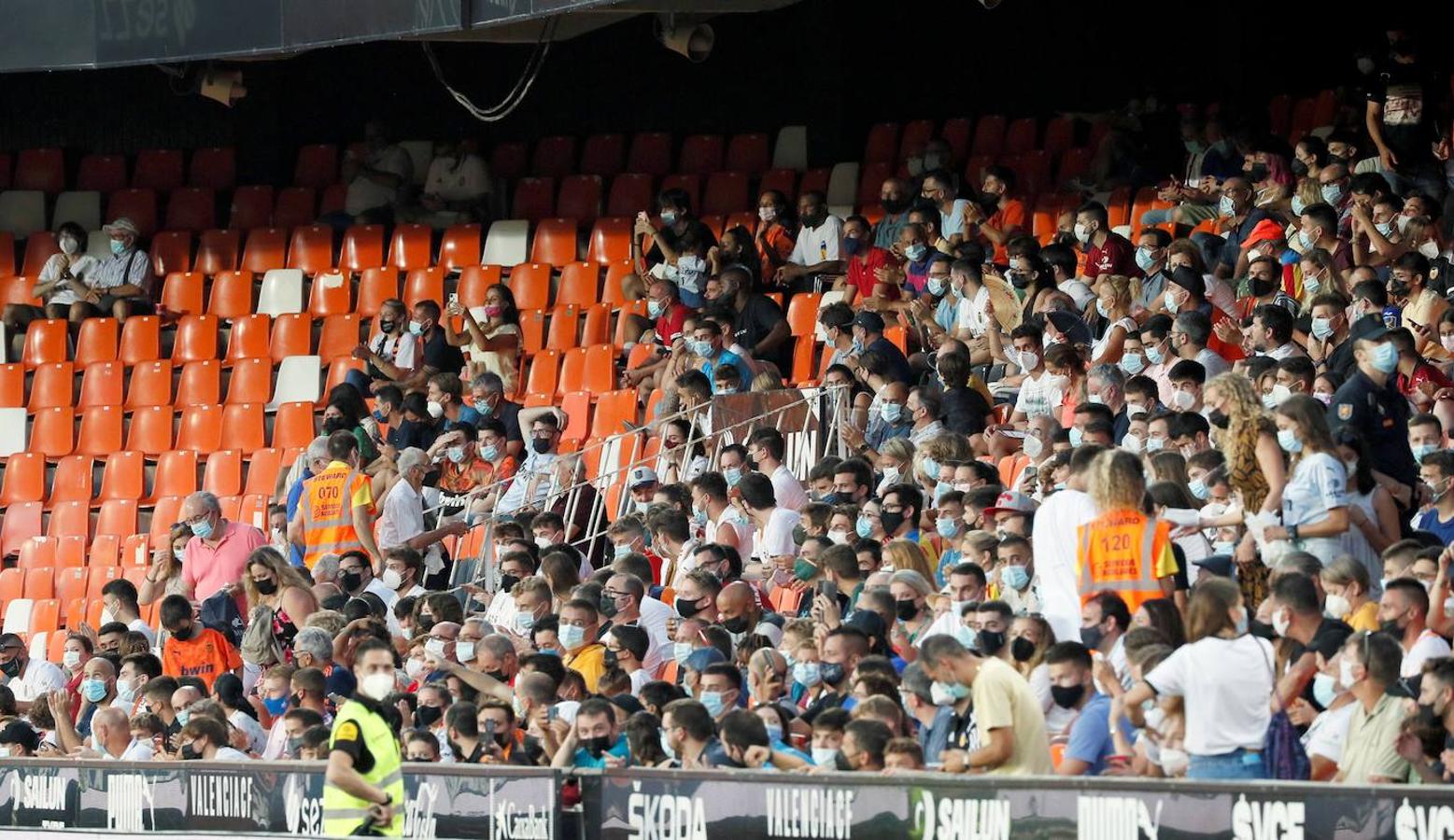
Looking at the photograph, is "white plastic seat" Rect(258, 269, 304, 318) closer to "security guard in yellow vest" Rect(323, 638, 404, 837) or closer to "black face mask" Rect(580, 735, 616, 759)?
"black face mask" Rect(580, 735, 616, 759)

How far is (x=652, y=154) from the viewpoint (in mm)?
20266

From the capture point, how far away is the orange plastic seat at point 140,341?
19.7 meters

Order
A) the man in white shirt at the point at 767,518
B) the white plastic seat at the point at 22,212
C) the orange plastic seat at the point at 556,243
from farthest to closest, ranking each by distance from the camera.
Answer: the white plastic seat at the point at 22,212 → the orange plastic seat at the point at 556,243 → the man in white shirt at the point at 767,518

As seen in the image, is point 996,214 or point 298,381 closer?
point 996,214

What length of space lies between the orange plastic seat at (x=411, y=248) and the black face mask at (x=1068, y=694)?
11930 millimetres

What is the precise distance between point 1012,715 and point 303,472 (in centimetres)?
864

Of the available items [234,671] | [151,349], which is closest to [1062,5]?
[151,349]

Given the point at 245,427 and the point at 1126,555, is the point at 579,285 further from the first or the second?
the point at 1126,555

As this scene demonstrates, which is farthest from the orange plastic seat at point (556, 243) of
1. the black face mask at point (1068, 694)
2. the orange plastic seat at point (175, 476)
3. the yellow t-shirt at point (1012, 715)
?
the yellow t-shirt at point (1012, 715)

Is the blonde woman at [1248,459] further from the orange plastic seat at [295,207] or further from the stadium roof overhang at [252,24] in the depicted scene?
the orange plastic seat at [295,207]

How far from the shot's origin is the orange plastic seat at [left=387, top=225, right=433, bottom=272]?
1975 centimetres

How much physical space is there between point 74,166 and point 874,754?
50.8 feet

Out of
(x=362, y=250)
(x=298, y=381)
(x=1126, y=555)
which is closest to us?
(x=1126, y=555)

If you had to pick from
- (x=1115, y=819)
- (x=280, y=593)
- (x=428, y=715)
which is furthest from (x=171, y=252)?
(x=1115, y=819)
